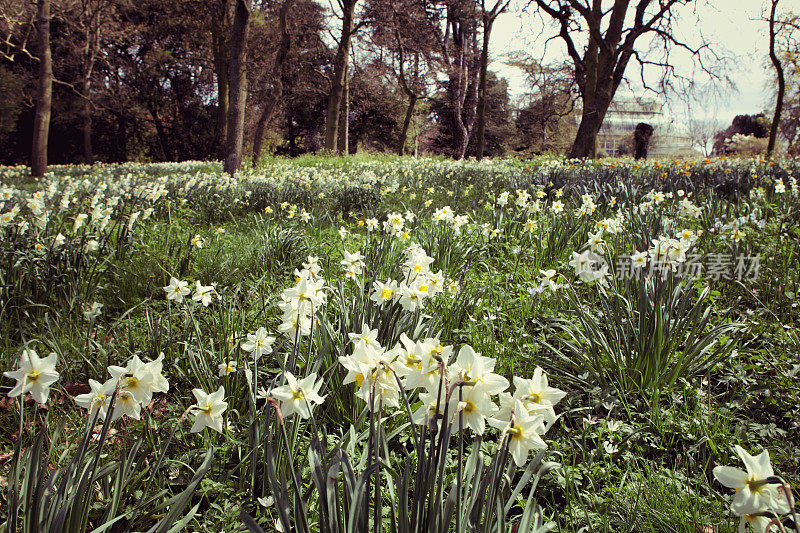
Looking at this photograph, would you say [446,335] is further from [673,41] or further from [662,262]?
[673,41]

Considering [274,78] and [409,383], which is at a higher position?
[274,78]

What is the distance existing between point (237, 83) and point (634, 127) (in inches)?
1630

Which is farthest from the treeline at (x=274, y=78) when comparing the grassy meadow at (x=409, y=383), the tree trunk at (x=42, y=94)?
the grassy meadow at (x=409, y=383)

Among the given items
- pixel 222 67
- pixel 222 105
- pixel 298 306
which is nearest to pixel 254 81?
pixel 222 67

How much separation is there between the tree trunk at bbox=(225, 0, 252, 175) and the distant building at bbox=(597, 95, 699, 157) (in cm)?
1444

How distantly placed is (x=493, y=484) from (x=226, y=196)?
18.1 ft

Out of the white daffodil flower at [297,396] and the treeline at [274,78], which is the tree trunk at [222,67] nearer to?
the treeline at [274,78]

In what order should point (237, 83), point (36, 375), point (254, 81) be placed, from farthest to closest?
point (254, 81) < point (237, 83) < point (36, 375)

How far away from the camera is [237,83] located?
849 cm

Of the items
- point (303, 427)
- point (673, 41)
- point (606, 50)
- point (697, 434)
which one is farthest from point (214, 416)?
point (673, 41)

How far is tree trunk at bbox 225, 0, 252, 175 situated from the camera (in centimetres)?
846

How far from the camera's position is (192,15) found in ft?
61.3

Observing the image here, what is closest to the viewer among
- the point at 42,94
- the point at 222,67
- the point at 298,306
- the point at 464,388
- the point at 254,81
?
the point at 464,388

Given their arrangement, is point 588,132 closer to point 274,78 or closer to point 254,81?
point 274,78
